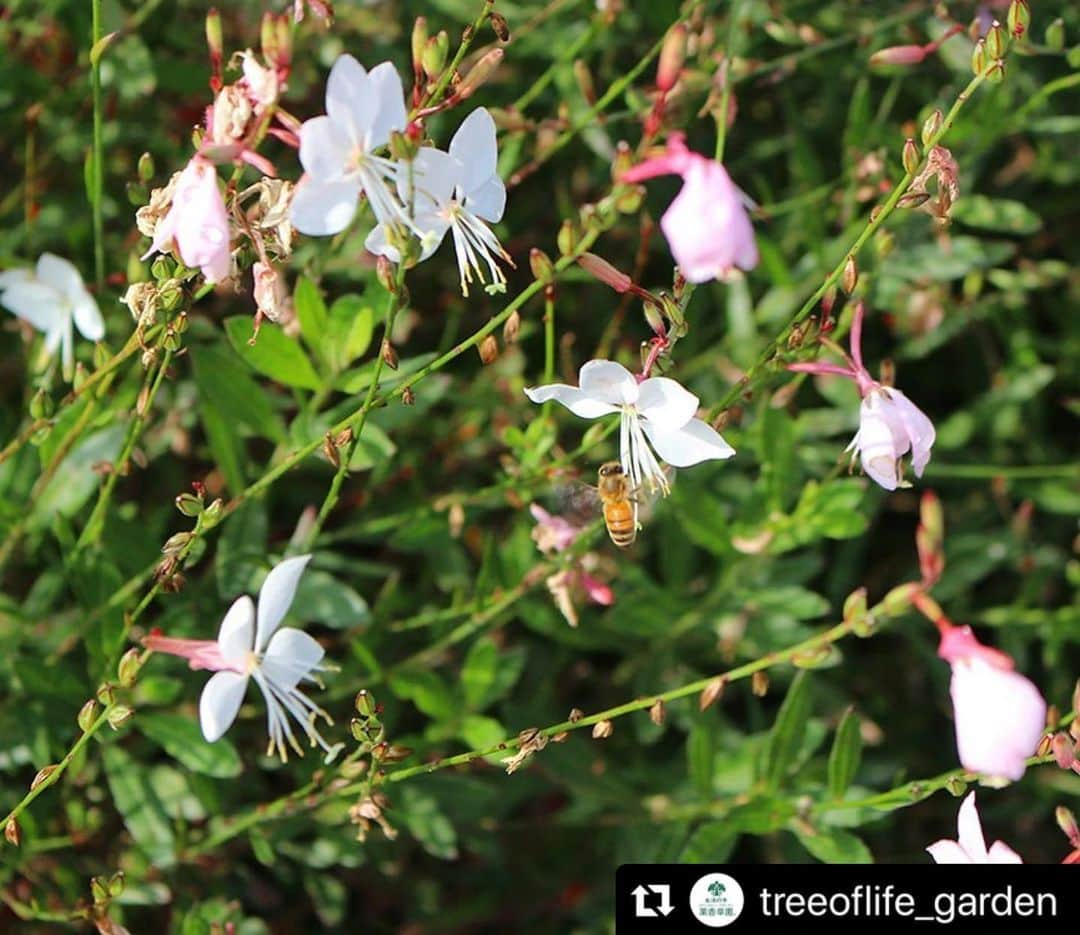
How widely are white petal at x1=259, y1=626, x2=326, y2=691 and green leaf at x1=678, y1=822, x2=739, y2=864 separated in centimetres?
68

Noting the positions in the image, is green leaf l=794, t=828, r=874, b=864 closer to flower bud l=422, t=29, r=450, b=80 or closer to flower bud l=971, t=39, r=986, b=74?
flower bud l=971, t=39, r=986, b=74

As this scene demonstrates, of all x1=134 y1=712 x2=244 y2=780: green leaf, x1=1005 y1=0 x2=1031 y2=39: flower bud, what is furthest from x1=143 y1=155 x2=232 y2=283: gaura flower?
x1=1005 y1=0 x2=1031 y2=39: flower bud

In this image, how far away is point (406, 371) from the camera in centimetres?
178

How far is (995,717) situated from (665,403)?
49 cm

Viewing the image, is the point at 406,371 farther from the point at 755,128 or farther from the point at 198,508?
the point at 755,128

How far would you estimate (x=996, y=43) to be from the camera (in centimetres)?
140

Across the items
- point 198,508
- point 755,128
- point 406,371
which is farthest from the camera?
point 755,128

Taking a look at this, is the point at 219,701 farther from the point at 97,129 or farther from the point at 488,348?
the point at 97,129

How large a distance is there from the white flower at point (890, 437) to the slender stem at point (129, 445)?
2.54 feet

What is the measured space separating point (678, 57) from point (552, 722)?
1176mm

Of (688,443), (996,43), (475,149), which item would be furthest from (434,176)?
(996,43)

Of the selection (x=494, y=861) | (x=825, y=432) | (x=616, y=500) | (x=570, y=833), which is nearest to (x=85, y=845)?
(x=494, y=861)

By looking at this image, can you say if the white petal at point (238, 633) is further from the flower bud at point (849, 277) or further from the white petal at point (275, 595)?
the flower bud at point (849, 277)

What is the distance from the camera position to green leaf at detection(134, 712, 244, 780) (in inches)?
71.2
